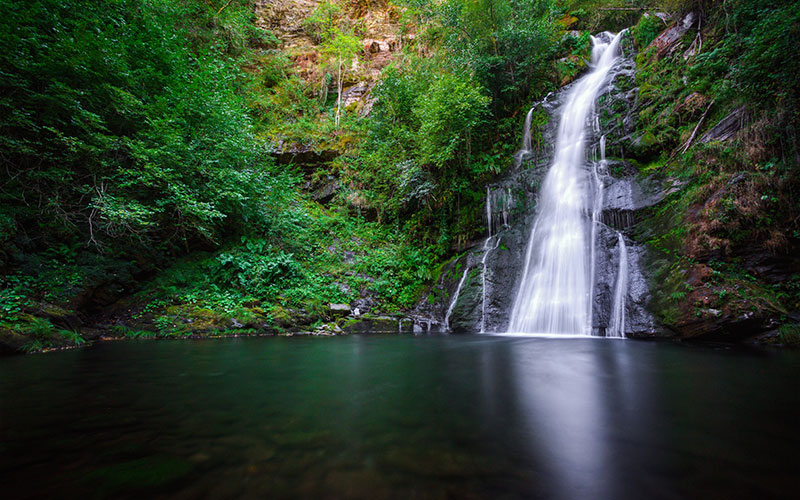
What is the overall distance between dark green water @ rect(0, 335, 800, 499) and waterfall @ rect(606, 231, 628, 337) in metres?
2.23

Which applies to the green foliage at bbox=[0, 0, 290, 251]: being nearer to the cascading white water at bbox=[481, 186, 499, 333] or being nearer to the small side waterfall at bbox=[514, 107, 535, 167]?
the cascading white water at bbox=[481, 186, 499, 333]

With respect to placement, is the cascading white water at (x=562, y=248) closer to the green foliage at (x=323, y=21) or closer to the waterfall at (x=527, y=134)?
the waterfall at (x=527, y=134)

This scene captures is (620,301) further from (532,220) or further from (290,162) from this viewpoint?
(290,162)

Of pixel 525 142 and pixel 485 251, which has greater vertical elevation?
pixel 525 142

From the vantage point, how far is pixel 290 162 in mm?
13016

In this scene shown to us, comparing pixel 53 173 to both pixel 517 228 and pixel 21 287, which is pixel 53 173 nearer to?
pixel 21 287

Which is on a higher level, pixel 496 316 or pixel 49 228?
pixel 49 228

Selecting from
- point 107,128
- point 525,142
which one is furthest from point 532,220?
point 107,128

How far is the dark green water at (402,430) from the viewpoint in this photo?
121 centimetres

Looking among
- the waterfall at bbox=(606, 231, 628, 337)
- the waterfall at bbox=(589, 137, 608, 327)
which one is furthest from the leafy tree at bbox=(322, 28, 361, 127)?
the waterfall at bbox=(606, 231, 628, 337)

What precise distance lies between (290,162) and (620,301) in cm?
1264

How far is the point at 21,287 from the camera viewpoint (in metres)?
5.22

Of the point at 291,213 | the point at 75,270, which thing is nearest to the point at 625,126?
the point at 291,213

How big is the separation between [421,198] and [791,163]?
830 cm
